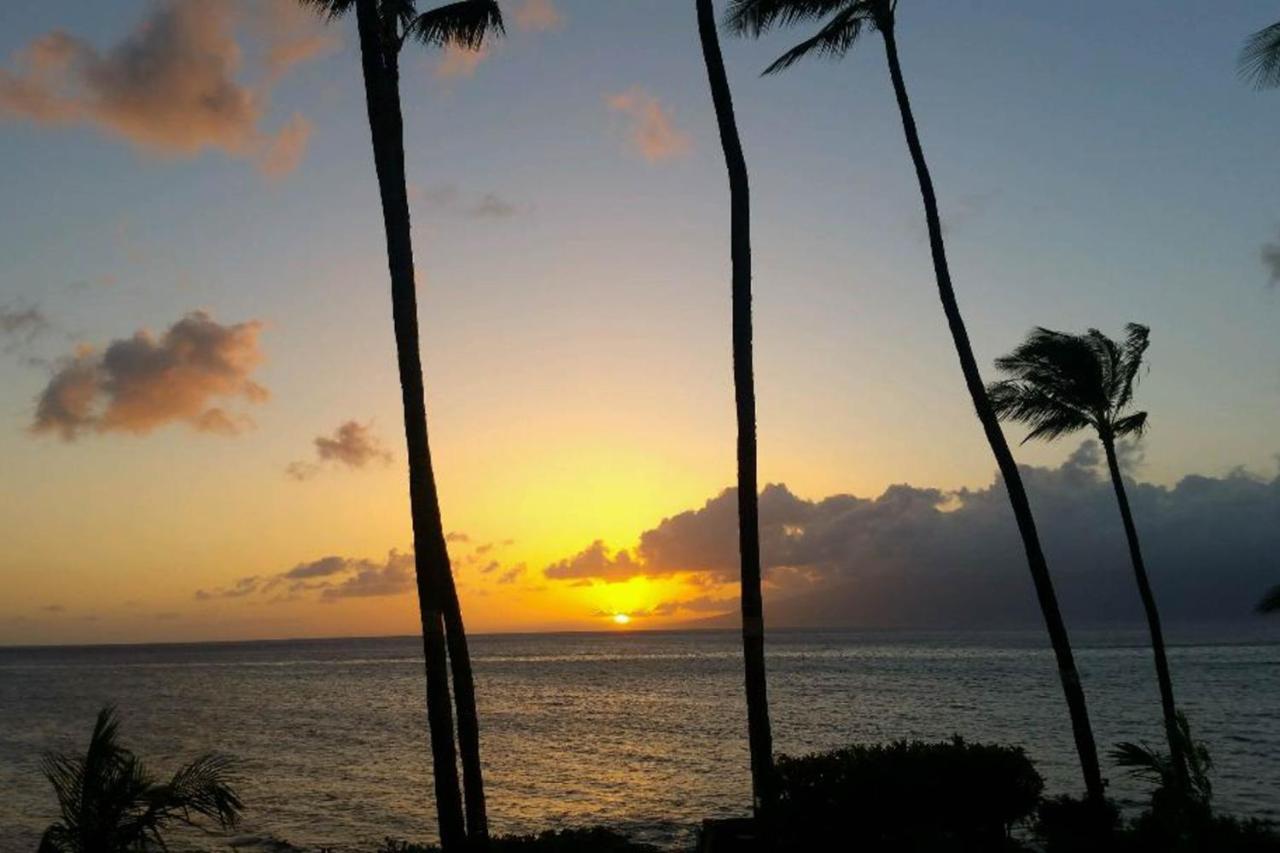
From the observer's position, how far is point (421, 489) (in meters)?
13.5

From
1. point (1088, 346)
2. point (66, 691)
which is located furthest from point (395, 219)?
point (66, 691)

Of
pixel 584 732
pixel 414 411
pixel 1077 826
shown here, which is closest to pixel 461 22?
pixel 414 411

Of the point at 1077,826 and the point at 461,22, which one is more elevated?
the point at 461,22

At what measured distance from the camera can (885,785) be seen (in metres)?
13.6

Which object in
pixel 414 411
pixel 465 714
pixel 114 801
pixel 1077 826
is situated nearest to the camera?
pixel 114 801

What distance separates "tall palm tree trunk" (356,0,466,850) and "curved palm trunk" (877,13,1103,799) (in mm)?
10415

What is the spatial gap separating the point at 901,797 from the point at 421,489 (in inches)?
284

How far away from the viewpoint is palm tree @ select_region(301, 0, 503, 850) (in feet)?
42.4

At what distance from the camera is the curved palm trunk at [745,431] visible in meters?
14.0

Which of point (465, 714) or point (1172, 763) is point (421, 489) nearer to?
point (465, 714)

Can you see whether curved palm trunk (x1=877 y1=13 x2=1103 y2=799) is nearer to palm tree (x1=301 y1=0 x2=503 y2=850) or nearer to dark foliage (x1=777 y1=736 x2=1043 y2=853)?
dark foliage (x1=777 y1=736 x2=1043 y2=853)

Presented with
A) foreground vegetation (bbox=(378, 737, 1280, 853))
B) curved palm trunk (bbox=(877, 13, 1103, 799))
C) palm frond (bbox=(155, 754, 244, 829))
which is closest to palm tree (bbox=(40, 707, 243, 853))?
palm frond (bbox=(155, 754, 244, 829))

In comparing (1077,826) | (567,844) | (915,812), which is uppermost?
(915,812)

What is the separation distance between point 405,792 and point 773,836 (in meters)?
26.8
